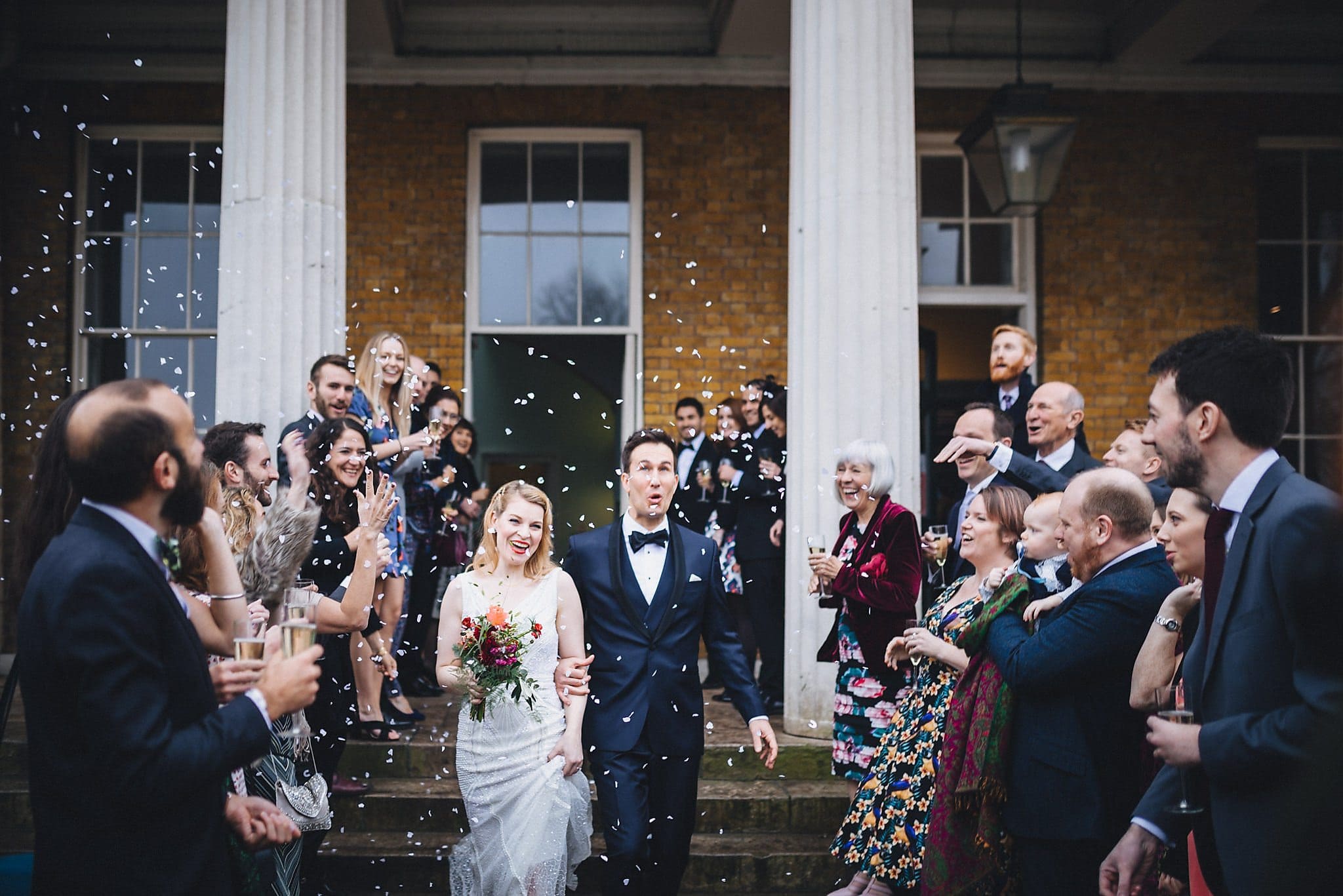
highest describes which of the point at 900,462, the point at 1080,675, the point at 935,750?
the point at 900,462

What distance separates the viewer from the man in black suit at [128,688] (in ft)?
7.33

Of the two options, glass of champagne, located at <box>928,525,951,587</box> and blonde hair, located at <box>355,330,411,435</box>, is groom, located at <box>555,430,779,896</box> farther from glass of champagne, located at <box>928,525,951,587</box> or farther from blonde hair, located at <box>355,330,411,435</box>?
blonde hair, located at <box>355,330,411,435</box>

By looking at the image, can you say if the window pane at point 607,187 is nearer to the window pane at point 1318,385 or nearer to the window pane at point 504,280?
the window pane at point 504,280

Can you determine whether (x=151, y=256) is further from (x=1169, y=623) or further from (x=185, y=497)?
(x=1169, y=623)

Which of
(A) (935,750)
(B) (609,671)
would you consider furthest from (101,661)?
(A) (935,750)

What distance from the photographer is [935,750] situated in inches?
171

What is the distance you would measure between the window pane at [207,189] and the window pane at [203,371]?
3.26 feet

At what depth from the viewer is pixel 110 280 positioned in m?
9.91

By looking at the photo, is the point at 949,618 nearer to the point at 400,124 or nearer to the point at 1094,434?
the point at 1094,434

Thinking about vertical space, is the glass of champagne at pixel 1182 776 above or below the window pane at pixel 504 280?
below

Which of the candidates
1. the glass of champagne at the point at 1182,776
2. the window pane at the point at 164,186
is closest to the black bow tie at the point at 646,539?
the glass of champagne at the point at 1182,776

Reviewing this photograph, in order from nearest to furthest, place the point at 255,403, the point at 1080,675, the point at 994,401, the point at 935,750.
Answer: the point at 1080,675 < the point at 935,750 < the point at 255,403 < the point at 994,401

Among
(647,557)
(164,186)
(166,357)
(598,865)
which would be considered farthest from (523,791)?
(164,186)

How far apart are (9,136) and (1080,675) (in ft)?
31.9
